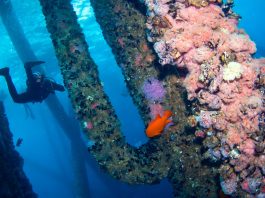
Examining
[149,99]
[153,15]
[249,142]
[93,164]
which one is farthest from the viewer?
[93,164]

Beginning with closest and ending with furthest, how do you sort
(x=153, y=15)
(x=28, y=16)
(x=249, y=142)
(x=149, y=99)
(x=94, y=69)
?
(x=249, y=142) → (x=153, y=15) → (x=149, y=99) → (x=94, y=69) → (x=28, y=16)

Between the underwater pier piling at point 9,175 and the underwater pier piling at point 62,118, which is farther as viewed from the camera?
the underwater pier piling at point 62,118

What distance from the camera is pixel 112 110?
5.40 meters

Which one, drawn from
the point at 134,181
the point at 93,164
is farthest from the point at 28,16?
the point at 134,181

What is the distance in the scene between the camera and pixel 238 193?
4.14 metres

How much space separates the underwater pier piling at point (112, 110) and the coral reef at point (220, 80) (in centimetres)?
64

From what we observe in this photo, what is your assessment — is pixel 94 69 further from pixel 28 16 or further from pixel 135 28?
pixel 28 16

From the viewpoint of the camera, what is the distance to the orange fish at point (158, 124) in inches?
189

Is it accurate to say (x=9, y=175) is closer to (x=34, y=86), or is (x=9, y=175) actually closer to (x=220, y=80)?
(x=34, y=86)

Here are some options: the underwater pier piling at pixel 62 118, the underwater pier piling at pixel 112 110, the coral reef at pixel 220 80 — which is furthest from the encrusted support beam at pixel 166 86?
the underwater pier piling at pixel 62 118

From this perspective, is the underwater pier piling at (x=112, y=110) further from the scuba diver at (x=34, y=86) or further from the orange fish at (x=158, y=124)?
the scuba diver at (x=34, y=86)

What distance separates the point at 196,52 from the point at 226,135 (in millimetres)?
1302

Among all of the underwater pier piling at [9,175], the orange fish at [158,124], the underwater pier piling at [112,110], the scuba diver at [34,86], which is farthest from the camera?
the scuba diver at [34,86]

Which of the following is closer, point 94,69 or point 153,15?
point 153,15
